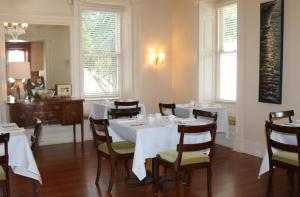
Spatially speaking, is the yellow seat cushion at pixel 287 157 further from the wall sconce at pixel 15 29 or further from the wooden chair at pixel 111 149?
the wall sconce at pixel 15 29

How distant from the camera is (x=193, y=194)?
420 cm

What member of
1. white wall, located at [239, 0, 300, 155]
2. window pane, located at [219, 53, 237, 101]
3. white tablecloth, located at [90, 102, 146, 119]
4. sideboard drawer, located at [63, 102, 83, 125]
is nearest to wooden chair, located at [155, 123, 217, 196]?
white wall, located at [239, 0, 300, 155]

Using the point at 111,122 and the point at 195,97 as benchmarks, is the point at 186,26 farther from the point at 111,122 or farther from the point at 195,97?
the point at 111,122

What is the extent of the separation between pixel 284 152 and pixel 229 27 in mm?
3748

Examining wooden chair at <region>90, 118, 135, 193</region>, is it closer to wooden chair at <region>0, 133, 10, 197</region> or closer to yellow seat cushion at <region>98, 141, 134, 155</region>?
yellow seat cushion at <region>98, 141, 134, 155</region>

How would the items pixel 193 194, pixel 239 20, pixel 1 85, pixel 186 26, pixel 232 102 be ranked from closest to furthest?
pixel 193 194 < pixel 239 20 < pixel 1 85 < pixel 232 102 < pixel 186 26

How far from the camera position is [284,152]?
12.9 feet

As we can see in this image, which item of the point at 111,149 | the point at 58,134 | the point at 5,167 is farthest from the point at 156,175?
the point at 58,134

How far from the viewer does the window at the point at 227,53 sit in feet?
23.1

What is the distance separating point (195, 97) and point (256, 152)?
199 cm

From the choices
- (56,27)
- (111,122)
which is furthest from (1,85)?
(111,122)

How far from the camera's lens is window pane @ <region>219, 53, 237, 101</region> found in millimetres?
7098

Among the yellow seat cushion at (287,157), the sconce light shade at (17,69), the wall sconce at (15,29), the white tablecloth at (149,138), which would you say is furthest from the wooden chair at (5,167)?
the wall sconce at (15,29)

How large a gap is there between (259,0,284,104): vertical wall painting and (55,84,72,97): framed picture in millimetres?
3630
